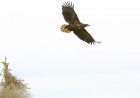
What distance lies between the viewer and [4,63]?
4697 cm

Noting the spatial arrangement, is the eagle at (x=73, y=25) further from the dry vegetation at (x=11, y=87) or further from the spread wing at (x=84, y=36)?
the dry vegetation at (x=11, y=87)

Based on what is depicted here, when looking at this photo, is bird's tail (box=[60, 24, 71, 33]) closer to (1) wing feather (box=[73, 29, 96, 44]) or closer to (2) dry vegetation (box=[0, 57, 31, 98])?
(1) wing feather (box=[73, 29, 96, 44])

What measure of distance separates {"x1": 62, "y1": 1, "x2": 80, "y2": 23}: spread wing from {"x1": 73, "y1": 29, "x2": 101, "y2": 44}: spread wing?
83cm

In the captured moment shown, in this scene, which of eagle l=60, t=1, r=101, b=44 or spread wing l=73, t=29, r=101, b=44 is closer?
eagle l=60, t=1, r=101, b=44

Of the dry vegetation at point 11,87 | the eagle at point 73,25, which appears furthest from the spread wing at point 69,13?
the dry vegetation at point 11,87

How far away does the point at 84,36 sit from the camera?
2733 centimetres

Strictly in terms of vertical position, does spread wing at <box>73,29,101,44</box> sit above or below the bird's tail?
above

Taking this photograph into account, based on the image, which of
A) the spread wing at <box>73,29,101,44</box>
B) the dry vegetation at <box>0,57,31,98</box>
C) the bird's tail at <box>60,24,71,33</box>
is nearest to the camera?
the bird's tail at <box>60,24,71,33</box>

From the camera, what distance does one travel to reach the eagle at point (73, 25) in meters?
25.1

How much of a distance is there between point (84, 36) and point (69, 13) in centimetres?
167

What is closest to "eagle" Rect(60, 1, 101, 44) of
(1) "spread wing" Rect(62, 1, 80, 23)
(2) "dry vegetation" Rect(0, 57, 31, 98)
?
(1) "spread wing" Rect(62, 1, 80, 23)

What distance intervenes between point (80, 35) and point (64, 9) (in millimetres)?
1606

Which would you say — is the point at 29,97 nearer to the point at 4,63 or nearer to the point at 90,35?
the point at 4,63

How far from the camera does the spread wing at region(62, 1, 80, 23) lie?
1016 inches
